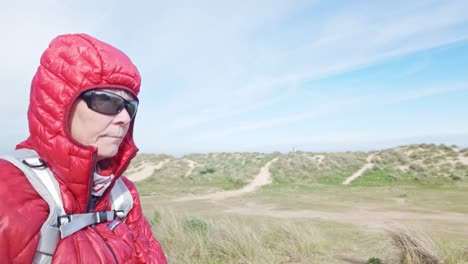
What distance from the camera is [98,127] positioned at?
62.9 inches

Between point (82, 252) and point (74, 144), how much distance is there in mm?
453

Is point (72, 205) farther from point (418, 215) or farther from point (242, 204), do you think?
point (242, 204)

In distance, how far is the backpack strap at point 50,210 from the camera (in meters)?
1.35

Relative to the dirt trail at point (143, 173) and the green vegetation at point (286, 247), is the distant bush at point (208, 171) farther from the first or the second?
the green vegetation at point (286, 247)

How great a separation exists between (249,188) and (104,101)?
66.3 feet

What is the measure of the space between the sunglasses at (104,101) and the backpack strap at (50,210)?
325 mm

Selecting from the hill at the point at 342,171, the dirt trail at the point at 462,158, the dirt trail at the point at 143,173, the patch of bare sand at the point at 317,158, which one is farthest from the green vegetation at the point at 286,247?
the patch of bare sand at the point at 317,158

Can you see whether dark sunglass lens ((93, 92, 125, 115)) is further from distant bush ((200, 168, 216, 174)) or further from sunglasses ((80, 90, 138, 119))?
distant bush ((200, 168, 216, 174))

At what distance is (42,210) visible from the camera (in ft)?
4.52

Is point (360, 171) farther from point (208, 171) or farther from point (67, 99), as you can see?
point (67, 99)

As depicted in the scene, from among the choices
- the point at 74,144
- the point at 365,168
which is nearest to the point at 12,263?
the point at 74,144

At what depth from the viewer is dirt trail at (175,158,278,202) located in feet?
56.6

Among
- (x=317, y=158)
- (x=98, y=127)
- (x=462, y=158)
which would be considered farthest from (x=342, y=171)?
(x=98, y=127)

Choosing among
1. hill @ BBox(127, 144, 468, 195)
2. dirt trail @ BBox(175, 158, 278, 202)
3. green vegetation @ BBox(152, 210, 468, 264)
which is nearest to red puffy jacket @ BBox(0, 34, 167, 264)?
green vegetation @ BBox(152, 210, 468, 264)
